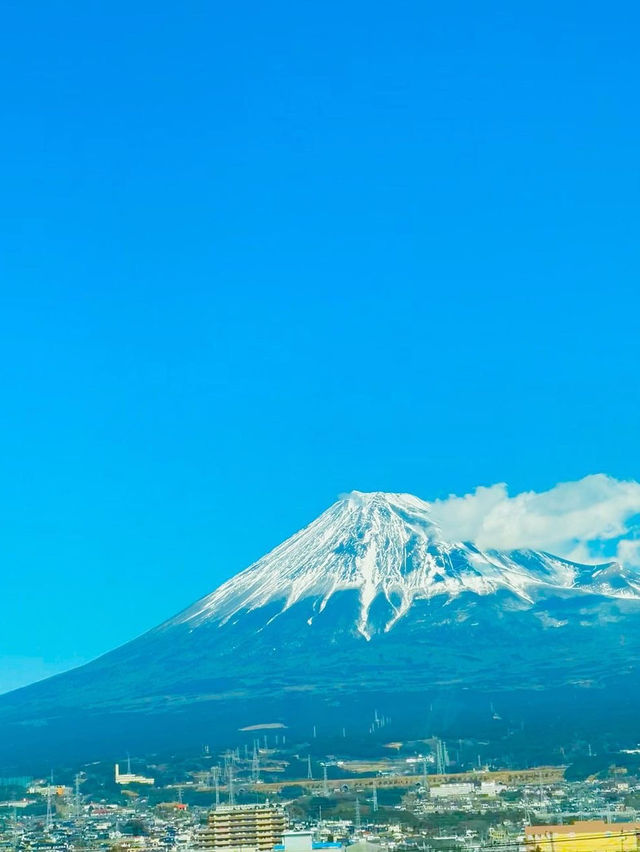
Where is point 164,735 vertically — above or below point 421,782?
above

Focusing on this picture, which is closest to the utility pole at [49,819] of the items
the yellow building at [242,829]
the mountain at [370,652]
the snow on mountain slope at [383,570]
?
the yellow building at [242,829]

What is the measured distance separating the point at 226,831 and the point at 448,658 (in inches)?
3373

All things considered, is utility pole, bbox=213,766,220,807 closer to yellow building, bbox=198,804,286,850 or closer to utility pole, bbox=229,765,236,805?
utility pole, bbox=229,765,236,805

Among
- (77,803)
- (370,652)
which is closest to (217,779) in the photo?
(77,803)

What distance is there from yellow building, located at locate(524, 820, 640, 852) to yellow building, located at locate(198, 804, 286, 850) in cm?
980

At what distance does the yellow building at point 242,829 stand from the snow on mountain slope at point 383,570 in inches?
3606

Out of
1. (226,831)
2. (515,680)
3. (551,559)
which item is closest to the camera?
(226,831)

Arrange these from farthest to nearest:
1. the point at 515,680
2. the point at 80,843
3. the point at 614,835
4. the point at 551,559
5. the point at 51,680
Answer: the point at 551,559 → the point at 51,680 → the point at 515,680 → the point at 80,843 → the point at 614,835

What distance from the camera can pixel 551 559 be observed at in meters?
186

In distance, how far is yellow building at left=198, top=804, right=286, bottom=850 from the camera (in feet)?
200

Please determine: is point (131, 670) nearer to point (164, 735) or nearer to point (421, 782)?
point (164, 735)

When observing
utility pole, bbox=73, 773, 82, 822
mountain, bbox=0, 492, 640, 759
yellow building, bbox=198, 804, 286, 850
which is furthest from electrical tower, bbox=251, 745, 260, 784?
yellow building, bbox=198, 804, 286, 850

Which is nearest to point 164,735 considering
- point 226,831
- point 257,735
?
point 257,735

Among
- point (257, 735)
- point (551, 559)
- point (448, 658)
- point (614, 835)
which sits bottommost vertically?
point (614, 835)
